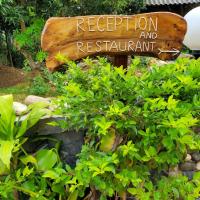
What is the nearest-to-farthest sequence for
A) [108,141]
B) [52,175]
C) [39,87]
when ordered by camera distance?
[52,175], [108,141], [39,87]

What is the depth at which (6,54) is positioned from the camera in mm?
9086

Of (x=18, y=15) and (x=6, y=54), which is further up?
(x=18, y=15)

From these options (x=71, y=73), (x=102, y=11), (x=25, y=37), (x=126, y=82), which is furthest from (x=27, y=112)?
(x=102, y=11)

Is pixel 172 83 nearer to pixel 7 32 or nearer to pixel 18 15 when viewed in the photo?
pixel 18 15

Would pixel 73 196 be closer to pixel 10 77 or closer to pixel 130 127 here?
pixel 130 127

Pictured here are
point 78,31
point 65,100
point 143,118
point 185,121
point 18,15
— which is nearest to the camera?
point 185,121

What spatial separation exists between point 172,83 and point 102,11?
20.0 feet

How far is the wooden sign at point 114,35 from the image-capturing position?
3.59 m

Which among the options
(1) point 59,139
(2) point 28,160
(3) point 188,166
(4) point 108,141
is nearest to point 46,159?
(2) point 28,160

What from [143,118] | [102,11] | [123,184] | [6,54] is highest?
[143,118]

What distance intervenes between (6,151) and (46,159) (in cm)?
36

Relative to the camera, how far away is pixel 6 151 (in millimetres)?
2910

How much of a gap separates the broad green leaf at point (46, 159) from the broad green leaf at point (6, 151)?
291 millimetres

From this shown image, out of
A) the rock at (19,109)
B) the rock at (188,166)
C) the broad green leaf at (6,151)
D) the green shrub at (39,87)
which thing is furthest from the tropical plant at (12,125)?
the green shrub at (39,87)
